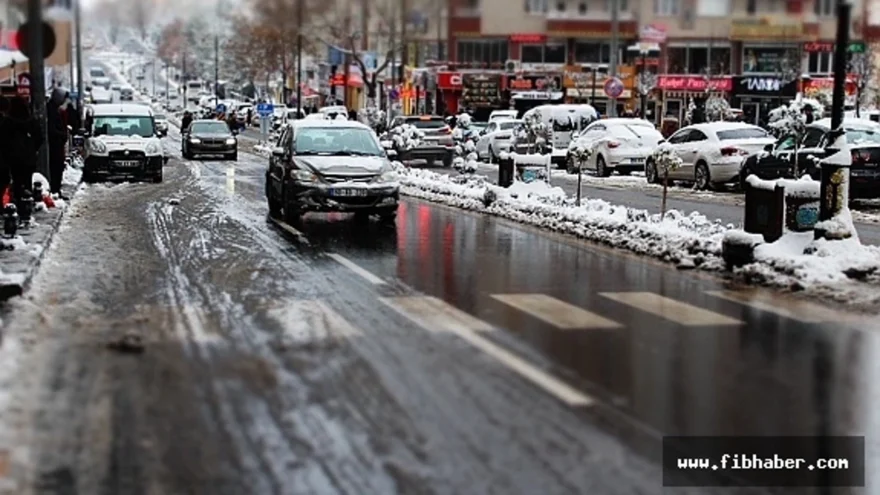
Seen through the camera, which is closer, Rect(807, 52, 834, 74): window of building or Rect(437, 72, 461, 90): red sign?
Rect(807, 52, 834, 74): window of building

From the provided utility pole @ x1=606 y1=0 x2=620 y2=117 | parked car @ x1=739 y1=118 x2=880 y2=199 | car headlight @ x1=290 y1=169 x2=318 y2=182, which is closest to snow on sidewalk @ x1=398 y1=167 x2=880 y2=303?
car headlight @ x1=290 y1=169 x2=318 y2=182

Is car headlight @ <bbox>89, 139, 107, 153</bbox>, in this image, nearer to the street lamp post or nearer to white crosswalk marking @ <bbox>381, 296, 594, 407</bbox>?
white crosswalk marking @ <bbox>381, 296, 594, 407</bbox>

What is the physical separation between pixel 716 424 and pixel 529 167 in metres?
15.2

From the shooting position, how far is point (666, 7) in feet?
95.9

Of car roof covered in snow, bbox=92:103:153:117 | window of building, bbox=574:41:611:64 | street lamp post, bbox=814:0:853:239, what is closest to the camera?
street lamp post, bbox=814:0:853:239

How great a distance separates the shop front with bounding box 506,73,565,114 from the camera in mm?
65250

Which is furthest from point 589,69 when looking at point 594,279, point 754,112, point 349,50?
point 594,279

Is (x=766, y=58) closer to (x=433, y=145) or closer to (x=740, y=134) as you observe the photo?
(x=433, y=145)

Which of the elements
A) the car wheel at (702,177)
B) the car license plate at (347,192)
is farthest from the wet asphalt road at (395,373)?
the car wheel at (702,177)

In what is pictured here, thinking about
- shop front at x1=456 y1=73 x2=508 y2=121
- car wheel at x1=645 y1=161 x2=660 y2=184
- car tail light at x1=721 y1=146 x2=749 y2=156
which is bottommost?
car wheel at x1=645 y1=161 x2=660 y2=184

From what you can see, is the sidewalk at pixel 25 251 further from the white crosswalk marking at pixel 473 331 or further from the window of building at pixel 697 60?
the window of building at pixel 697 60

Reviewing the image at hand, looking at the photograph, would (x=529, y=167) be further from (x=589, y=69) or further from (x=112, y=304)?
(x=589, y=69)

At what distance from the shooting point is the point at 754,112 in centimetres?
6088

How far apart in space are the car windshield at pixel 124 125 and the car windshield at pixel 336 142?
37.1 feet
